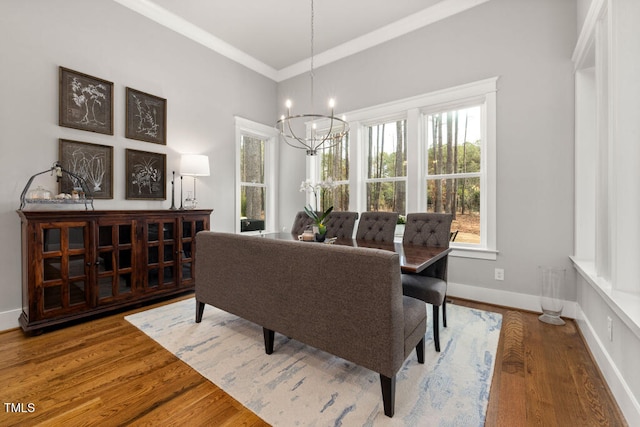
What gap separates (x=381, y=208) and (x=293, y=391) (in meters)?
2.81

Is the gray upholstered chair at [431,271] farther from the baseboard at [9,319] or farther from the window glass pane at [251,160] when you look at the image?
the baseboard at [9,319]

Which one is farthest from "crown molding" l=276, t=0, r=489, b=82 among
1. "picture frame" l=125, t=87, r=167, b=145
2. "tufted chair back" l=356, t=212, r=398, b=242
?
"tufted chair back" l=356, t=212, r=398, b=242

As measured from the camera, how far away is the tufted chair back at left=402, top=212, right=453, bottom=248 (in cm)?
258

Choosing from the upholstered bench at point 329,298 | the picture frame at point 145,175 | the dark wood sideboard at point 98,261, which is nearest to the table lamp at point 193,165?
the picture frame at point 145,175

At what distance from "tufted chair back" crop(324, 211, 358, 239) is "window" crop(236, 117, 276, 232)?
1704 mm

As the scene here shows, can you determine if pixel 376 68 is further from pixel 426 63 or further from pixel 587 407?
pixel 587 407

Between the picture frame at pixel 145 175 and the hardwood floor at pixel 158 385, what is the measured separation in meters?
1.53

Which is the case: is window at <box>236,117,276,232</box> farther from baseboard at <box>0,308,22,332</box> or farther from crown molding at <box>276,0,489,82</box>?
baseboard at <box>0,308,22,332</box>

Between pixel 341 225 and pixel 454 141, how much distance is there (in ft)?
5.60

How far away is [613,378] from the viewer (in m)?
1.63

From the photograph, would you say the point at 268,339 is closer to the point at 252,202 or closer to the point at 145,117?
the point at 145,117

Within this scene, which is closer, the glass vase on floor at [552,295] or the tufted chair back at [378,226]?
the glass vase on floor at [552,295]

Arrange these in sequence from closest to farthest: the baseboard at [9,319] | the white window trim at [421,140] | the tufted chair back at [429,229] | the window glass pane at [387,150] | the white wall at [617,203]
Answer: the white wall at [617,203] < the baseboard at [9,319] < the tufted chair back at [429,229] < the white window trim at [421,140] < the window glass pane at [387,150]

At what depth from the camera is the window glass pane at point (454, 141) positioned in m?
3.30
